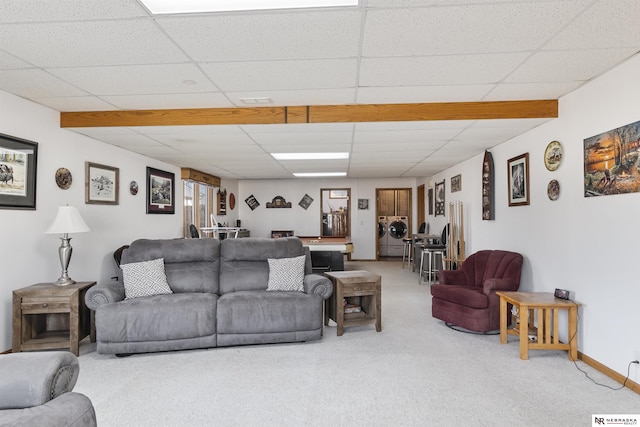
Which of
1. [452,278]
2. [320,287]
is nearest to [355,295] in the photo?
[320,287]

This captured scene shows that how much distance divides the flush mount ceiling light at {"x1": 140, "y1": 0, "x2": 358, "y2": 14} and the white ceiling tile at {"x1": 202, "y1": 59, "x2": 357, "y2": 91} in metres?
0.69

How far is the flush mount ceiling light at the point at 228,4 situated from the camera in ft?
6.43

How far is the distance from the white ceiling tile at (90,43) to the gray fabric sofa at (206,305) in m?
2.02

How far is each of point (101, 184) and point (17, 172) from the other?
1.31 meters

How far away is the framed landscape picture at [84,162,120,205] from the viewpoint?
4457 millimetres

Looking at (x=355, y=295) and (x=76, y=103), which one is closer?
(x=76, y=103)

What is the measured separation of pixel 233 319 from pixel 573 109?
376 cm

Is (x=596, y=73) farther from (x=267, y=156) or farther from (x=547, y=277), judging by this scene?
(x=267, y=156)

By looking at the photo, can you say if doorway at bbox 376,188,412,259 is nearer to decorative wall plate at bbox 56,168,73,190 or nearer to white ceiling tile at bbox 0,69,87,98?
decorative wall plate at bbox 56,168,73,190

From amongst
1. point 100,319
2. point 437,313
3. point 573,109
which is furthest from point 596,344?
point 100,319

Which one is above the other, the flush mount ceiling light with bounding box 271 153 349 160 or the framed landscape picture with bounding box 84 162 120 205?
the flush mount ceiling light with bounding box 271 153 349 160

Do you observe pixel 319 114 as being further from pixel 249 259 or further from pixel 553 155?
pixel 553 155

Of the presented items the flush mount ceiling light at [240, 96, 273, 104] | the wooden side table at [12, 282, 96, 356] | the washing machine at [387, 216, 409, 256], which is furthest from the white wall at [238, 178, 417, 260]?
the wooden side table at [12, 282, 96, 356]

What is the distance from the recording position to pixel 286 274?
4.06 m
